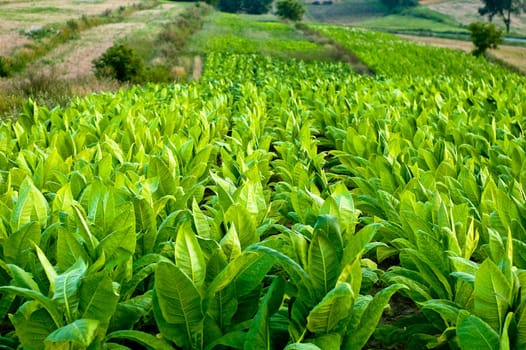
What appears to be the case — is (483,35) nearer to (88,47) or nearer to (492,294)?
(88,47)

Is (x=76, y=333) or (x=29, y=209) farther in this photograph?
(x=29, y=209)

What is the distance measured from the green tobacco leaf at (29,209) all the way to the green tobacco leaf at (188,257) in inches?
38.1

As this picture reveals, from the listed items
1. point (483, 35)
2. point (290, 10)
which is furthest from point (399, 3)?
point (483, 35)

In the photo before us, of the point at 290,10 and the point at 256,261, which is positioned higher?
the point at 290,10

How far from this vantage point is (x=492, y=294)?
6.22ft

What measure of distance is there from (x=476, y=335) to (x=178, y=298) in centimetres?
→ 106

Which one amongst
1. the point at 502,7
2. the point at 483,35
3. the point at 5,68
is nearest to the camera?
the point at 5,68

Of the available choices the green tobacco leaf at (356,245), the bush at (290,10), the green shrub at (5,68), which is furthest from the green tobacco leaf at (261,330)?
the bush at (290,10)

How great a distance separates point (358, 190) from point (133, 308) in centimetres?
235

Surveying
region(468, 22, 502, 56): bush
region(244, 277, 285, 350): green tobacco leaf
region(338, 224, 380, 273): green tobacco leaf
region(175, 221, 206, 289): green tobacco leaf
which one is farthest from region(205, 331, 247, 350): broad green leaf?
region(468, 22, 502, 56): bush

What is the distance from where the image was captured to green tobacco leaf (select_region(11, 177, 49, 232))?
2.63 meters

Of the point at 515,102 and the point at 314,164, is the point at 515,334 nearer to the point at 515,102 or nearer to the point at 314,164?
the point at 314,164

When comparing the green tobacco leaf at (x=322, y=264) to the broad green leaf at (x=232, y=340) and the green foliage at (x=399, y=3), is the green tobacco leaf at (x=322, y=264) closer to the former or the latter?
the broad green leaf at (x=232, y=340)

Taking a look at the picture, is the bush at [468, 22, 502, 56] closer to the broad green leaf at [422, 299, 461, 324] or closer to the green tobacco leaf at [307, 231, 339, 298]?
the broad green leaf at [422, 299, 461, 324]
